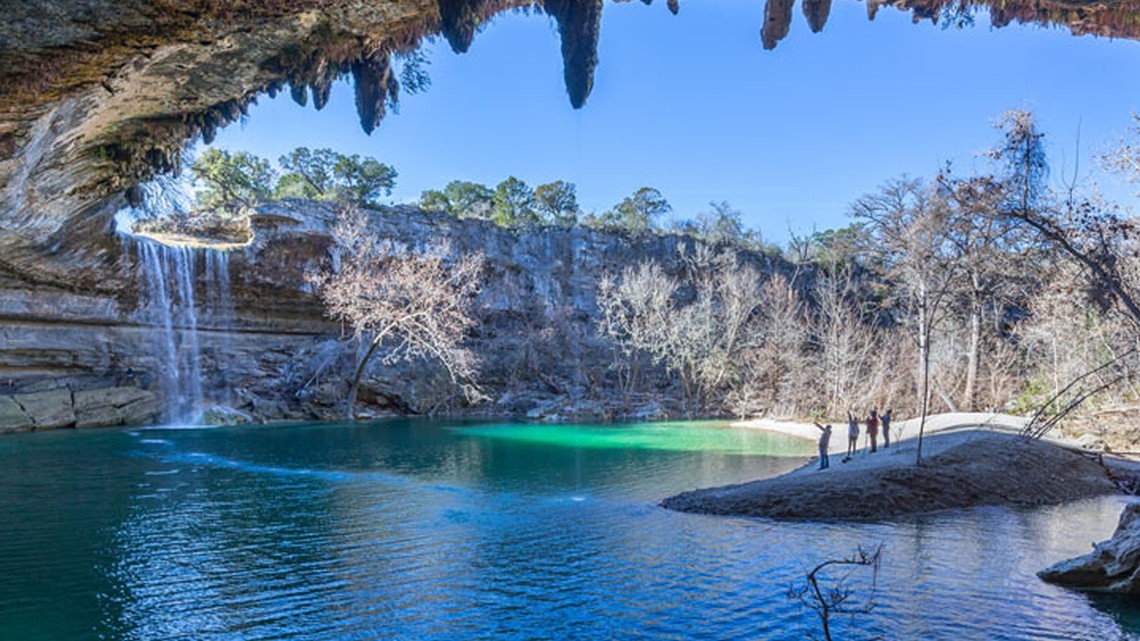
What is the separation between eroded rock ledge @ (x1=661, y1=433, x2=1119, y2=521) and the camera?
12.8 meters

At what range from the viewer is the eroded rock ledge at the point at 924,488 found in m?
→ 12.8

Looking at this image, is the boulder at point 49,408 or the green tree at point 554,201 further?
the green tree at point 554,201

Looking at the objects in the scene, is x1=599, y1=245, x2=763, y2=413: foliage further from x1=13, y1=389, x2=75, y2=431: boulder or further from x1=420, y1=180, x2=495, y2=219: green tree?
x1=13, y1=389, x2=75, y2=431: boulder

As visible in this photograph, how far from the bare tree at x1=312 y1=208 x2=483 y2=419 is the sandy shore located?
19.4m

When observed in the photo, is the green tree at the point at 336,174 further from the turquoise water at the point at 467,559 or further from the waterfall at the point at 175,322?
the turquoise water at the point at 467,559

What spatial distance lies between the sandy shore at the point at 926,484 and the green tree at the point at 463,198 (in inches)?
1688

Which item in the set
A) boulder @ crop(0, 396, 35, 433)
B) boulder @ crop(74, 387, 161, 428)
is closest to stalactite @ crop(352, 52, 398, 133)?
boulder @ crop(0, 396, 35, 433)

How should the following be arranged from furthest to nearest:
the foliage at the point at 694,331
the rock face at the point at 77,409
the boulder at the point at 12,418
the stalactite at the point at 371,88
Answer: the foliage at the point at 694,331, the rock face at the point at 77,409, the boulder at the point at 12,418, the stalactite at the point at 371,88

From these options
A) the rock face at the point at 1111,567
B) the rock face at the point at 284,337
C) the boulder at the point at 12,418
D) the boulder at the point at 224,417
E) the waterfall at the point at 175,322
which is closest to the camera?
the rock face at the point at 1111,567

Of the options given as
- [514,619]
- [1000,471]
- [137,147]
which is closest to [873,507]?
[1000,471]

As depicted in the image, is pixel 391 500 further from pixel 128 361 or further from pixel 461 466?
pixel 128 361

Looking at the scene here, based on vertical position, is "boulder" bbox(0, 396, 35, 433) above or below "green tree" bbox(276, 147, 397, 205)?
below

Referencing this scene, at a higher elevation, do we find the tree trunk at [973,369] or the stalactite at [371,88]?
the stalactite at [371,88]

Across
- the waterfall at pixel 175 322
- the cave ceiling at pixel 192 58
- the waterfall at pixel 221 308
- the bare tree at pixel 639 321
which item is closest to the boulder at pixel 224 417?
the waterfall at pixel 175 322
